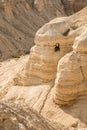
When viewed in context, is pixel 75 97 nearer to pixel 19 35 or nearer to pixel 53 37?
pixel 53 37

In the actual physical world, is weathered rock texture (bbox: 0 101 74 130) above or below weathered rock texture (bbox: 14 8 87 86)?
above

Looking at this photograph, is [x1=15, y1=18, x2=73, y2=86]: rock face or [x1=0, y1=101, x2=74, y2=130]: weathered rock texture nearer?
[x1=0, y1=101, x2=74, y2=130]: weathered rock texture

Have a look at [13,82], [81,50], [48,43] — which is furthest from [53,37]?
[13,82]

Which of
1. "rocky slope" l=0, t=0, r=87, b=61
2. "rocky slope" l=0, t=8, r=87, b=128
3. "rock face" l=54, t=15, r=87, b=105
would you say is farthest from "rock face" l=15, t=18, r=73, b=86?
"rocky slope" l=0, t=0, r=87, b=61

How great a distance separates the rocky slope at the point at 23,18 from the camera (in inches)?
1925

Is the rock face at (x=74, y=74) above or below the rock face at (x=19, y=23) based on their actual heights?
above

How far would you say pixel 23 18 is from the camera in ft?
189

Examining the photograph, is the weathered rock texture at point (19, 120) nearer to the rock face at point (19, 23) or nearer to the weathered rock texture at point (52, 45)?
the weathered rock texture at point (52, 45)

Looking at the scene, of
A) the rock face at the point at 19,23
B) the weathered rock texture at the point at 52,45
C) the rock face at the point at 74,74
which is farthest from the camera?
the rock face at the point at 19,23

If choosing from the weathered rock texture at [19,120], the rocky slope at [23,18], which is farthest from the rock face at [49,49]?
the rocky slope at [23,18]

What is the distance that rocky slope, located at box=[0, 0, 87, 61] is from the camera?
1925 inches

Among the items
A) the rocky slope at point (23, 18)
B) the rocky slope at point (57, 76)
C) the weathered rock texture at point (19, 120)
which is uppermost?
the weathered rock texture at point (19, 120)

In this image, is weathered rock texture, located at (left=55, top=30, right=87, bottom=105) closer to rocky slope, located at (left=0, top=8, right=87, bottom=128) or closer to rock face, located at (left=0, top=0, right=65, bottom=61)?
rocky slope, located at (left=0, top=8, right=87, bottom=128)

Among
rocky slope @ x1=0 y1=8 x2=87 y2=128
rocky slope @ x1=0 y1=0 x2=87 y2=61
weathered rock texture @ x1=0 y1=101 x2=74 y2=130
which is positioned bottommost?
rocky slope @ x1=0 y1=0 x2=87 y2=61
